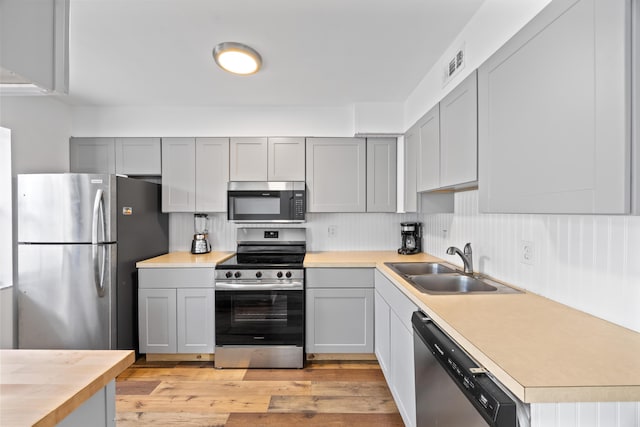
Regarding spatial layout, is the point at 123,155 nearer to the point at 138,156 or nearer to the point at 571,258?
the point at 138,156

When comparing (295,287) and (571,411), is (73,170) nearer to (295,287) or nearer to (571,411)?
(295,287)

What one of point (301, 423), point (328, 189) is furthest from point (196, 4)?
point (301, 423)

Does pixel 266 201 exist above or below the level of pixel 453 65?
below

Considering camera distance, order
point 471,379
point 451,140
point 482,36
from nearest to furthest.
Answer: point 471,379, point 482,36, point 451,140

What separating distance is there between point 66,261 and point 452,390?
2818 mm

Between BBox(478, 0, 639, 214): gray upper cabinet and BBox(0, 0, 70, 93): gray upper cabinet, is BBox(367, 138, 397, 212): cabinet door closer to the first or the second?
BBox(478, 0, 639, 214): gray upper cabinet

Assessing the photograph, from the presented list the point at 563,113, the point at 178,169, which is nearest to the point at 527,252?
the point at 563,113

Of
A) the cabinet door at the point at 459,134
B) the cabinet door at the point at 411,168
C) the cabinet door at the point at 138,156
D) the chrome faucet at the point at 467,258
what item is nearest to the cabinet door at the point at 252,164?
the cabinet door at the point at 138,156

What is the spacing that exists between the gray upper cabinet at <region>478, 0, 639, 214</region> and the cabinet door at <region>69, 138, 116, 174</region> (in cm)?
335

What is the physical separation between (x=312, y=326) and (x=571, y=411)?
7.10 ft

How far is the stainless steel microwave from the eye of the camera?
3.14 m

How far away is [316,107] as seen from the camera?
3.23 metres

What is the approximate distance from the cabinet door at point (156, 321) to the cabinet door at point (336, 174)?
1.53 meters

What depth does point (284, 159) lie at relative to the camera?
10.5ft
